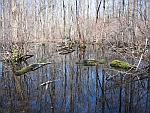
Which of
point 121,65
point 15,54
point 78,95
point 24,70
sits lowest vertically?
point 78,95

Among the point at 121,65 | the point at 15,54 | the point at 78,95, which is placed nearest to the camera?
the point at 78,95

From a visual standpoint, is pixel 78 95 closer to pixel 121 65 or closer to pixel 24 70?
pixel 24 70

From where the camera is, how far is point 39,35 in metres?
38.9

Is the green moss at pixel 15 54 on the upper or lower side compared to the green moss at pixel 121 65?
upper

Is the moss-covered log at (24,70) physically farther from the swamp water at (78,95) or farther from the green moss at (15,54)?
the green moss at (15,54)

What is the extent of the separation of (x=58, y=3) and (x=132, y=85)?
1489 inches

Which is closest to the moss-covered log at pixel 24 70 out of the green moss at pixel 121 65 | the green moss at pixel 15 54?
the green moss at pixel 15 54

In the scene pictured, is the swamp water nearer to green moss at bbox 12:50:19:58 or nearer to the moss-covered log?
the moss-covered log

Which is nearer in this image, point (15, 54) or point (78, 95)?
point (78, 95)

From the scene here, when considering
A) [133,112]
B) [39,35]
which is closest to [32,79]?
[133,112]

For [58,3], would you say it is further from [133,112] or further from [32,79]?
[133,112]

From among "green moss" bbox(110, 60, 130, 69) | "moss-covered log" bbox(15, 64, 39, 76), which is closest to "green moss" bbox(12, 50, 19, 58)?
"moss-covered log" bbox(15, 64, 39, 76)

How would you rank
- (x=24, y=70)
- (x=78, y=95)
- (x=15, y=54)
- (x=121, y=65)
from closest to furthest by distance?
(x=78, y=95) → (x=24, y=70) → (x=121, y=65) → (x=15, y=54)

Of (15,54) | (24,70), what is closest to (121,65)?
(24,70)
